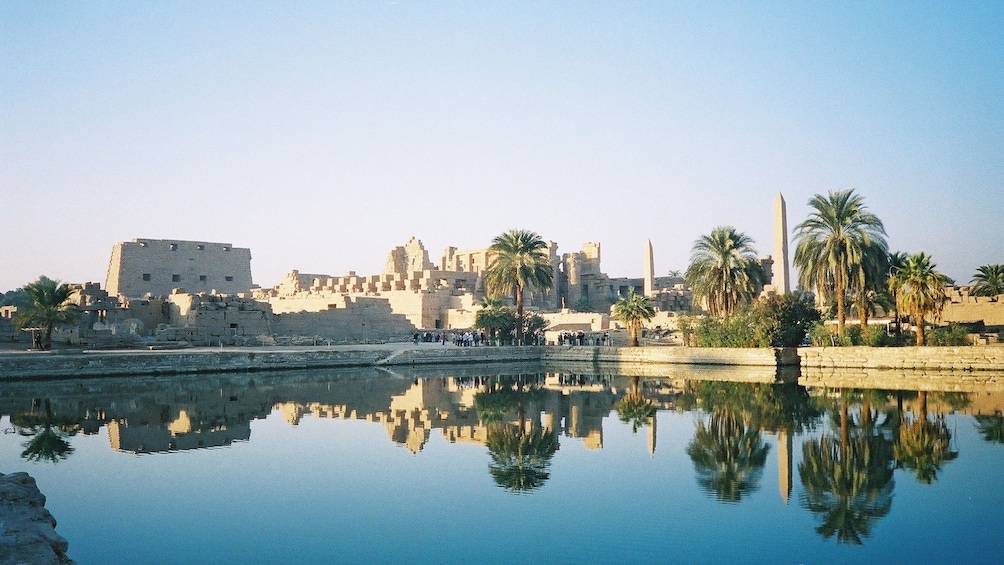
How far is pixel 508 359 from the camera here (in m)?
34.8

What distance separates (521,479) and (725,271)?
910 inches

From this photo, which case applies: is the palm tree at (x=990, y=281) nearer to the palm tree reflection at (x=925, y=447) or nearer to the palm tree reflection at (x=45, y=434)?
the palm tree reflection at (x=925, y=447)

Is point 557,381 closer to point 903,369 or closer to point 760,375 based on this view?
point 760,375

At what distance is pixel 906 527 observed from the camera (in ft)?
26.6

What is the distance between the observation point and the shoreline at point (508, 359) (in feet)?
78.7

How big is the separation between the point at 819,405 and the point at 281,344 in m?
25.0

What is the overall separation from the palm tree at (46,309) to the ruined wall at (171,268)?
28475 millimetres

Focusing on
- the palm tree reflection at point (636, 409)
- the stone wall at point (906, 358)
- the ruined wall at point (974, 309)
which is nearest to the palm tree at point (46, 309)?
the palm tree reflection at point (636, 409)

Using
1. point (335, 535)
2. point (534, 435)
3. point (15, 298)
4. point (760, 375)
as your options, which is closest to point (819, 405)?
point (534, 435)

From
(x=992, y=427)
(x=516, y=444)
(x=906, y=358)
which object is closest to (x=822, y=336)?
(x=906, y=358)

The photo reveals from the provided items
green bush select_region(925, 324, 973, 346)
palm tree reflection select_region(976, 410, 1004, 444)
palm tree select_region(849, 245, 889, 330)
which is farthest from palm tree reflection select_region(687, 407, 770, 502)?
palm tree select_region(849, 245, 889, 330)

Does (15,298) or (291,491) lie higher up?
(15,298)

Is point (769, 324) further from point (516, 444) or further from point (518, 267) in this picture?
point (516, 444)

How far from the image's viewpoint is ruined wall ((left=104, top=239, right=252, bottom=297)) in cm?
5706
